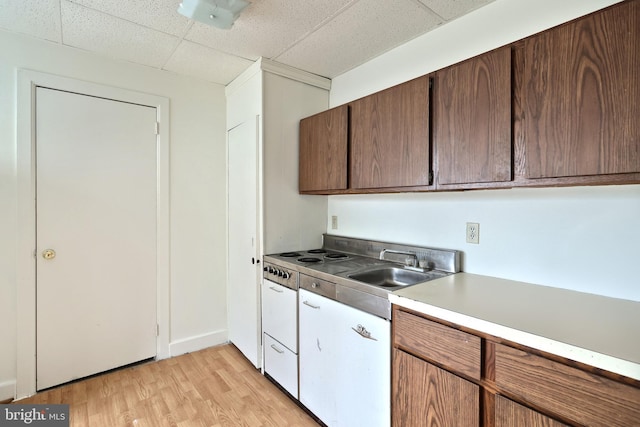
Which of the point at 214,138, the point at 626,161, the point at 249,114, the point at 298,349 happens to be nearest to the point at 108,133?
the point at 214,138

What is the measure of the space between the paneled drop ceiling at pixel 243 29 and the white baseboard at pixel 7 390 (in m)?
2.33

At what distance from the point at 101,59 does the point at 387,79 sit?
2.16 metres

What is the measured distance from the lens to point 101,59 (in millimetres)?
2268

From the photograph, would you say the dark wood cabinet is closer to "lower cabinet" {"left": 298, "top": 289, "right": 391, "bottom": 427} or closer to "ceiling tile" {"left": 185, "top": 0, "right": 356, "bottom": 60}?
"ceiling tile" {"left": 185, "top": 0, "right": 356, "bottom": 60}

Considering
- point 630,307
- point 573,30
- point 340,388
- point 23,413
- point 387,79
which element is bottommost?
point 23,413

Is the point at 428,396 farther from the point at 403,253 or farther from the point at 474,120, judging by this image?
the point at 474,120

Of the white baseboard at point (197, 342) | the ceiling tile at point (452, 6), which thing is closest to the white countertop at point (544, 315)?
the ceiling tile at point (452, 6)

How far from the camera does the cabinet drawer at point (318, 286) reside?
168cm

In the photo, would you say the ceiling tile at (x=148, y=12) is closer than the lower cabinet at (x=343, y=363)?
No

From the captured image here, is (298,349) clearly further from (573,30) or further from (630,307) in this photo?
(573,30)

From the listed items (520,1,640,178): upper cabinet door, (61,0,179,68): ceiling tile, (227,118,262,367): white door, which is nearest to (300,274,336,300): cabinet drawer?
(227,118,262,367): white door

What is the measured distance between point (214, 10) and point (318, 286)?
1.65 meters

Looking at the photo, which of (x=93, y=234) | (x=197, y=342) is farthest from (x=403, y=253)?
(x=93, y=234)

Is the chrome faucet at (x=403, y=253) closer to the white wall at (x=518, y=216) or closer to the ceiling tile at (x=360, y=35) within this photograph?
the white wall at (x=518, y=216)
